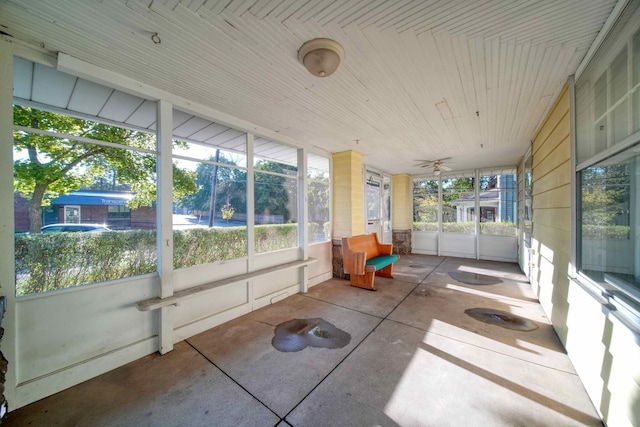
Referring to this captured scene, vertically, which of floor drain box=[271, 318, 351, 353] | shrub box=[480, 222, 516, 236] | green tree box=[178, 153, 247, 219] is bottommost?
floor drain box=[271, 318, 351, 353]

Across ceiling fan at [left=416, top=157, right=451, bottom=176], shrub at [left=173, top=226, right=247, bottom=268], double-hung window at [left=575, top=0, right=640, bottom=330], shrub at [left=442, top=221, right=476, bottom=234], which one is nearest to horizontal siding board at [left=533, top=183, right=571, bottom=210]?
double-hung window at [left=575, top=0, right=640, bottom=330]

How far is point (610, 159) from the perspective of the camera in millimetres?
1553

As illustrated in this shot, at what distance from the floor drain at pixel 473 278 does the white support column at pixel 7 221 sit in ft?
19.1

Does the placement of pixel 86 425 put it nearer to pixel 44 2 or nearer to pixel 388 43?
pixel 44 2

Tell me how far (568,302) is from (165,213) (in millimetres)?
4157

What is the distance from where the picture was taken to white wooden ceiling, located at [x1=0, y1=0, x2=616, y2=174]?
1.46 meters

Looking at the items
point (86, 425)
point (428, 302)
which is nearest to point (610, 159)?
point (428, 302)

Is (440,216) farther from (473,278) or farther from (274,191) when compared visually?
(274,191)

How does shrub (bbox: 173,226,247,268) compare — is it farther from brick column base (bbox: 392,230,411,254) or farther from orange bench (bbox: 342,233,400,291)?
brick column base (bbox: 392,230,411,254)

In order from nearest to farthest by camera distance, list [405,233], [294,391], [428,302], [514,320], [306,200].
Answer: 1. [294,391]
2. [514,320]
3. [428,302]
4. [306,200]
5. [405,233]

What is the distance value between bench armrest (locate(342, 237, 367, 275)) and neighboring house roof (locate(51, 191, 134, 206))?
3.30m

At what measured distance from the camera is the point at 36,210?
1874mm

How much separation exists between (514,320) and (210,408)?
138 inches

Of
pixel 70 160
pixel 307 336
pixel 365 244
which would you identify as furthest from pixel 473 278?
pixel 70 160
